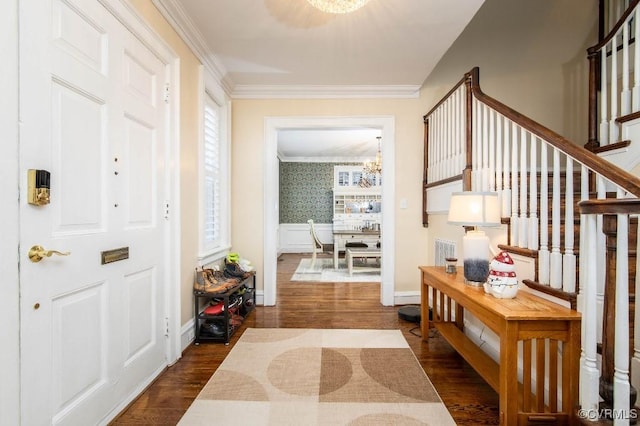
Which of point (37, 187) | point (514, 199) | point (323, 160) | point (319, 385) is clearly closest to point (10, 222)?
point (37, 187)

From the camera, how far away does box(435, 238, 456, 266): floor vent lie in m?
3.04

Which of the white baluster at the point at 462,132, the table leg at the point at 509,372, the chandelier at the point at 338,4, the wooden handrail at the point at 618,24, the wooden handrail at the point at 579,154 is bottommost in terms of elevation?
the table leg at the point at 509,372

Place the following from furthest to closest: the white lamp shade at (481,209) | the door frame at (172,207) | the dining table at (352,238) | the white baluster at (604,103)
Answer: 1. the dining table at (352,238)
2. the white baluster at (604,103)
3. the door frame at (172,207)
4. the white lamp shade at (481,209)

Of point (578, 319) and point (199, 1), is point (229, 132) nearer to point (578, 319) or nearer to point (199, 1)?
point (199, 1)

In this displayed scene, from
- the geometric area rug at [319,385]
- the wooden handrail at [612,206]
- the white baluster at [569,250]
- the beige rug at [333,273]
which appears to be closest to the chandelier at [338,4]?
the white baluster at [569,250]

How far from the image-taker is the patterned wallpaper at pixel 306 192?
8523 mm

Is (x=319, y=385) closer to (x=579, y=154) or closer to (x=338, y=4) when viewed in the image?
(x=579, y=154)

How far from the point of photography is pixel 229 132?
141 inches

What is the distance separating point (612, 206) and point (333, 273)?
4606 millimetres

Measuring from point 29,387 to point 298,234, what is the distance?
736cm

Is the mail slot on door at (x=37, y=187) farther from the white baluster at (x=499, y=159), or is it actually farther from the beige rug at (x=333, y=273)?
the beige rug at (x=333, y=273)

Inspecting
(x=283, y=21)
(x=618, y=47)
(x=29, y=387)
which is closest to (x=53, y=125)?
(x=29, y=387)

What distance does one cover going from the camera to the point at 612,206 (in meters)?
1.15

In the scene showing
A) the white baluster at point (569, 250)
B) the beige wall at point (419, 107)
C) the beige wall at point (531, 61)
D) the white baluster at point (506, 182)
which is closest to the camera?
the white baluster at point (569, 250)
